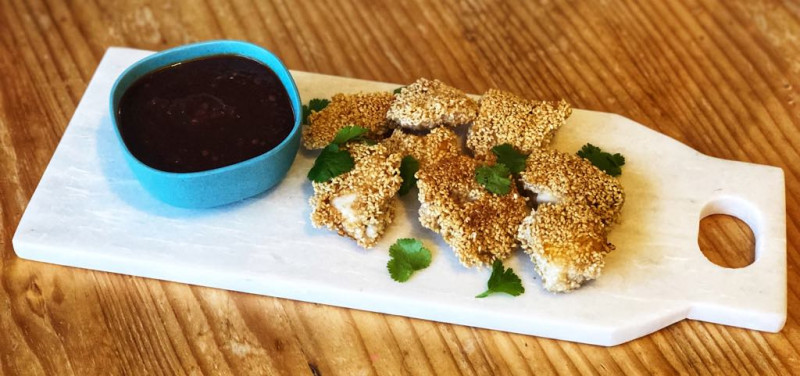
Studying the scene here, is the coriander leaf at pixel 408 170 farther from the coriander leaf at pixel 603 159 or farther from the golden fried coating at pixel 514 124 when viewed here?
the coriander leaf at pixel 603 159

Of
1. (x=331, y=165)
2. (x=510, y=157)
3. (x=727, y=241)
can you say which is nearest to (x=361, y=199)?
(x=331, y=165)

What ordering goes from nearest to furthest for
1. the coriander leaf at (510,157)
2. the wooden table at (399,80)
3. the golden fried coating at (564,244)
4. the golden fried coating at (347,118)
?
the golden fried coating at (564,244), the wooden table at (399,80), the coriander leaf at (510,157), the golden fried coating at (347,118)

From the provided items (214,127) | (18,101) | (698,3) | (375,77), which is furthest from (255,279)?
(698,3)

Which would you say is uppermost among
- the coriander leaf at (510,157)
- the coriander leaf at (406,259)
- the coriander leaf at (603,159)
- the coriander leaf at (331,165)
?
the coriander leaf at (510,157)

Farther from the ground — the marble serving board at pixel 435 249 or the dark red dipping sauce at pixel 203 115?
the dark red dipping sauce at pixel 203 115

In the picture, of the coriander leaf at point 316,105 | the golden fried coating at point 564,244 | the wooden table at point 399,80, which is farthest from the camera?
the coriander leaf at point 316,105

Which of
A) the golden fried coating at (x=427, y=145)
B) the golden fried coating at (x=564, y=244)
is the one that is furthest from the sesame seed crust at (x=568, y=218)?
the golden fried coating at (x=427, y=145)

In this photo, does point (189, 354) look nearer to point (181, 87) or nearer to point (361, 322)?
point (361, 322)

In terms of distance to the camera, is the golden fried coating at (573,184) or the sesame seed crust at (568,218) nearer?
the sesame seed crust at (568,218)
